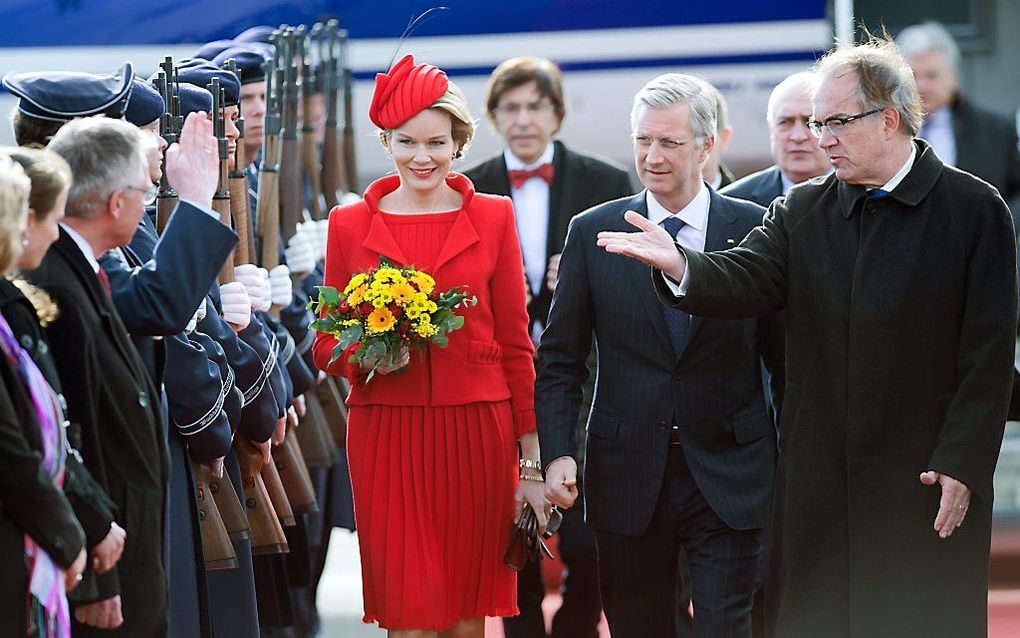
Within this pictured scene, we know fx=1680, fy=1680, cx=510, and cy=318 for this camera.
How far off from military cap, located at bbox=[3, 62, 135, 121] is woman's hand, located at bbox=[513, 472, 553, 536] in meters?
1.45

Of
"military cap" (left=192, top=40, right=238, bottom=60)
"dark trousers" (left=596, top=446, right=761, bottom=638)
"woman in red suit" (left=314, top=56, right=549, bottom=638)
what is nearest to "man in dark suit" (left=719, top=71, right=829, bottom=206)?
"woman in red suit" (left=314, top=56, right=549, bottom=638)

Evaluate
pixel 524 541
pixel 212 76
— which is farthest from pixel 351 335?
pixel 212 76

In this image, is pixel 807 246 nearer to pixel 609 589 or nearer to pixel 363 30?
pixel 609 589

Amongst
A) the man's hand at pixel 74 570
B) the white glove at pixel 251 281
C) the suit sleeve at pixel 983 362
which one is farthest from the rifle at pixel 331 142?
the man's hand at pixel 74 570

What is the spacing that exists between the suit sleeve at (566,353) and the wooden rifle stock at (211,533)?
840 mm

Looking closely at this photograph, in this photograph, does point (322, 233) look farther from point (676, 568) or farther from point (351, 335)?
point (676, 568)

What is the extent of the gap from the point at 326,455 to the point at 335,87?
7.06 feet

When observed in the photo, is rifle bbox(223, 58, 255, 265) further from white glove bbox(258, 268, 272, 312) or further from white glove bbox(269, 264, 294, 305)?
white glove bbox(269, 264, 294, 305)

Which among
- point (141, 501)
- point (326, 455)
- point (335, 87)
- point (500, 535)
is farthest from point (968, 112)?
point (141, 501)

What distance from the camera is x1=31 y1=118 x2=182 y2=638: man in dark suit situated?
3240 millimetres

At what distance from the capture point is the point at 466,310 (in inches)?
173

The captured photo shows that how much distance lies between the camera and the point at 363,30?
29.3 feet

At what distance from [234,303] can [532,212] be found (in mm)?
2020

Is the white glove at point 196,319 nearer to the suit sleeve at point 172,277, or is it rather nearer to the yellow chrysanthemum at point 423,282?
the suit sleeve at point 172,277
